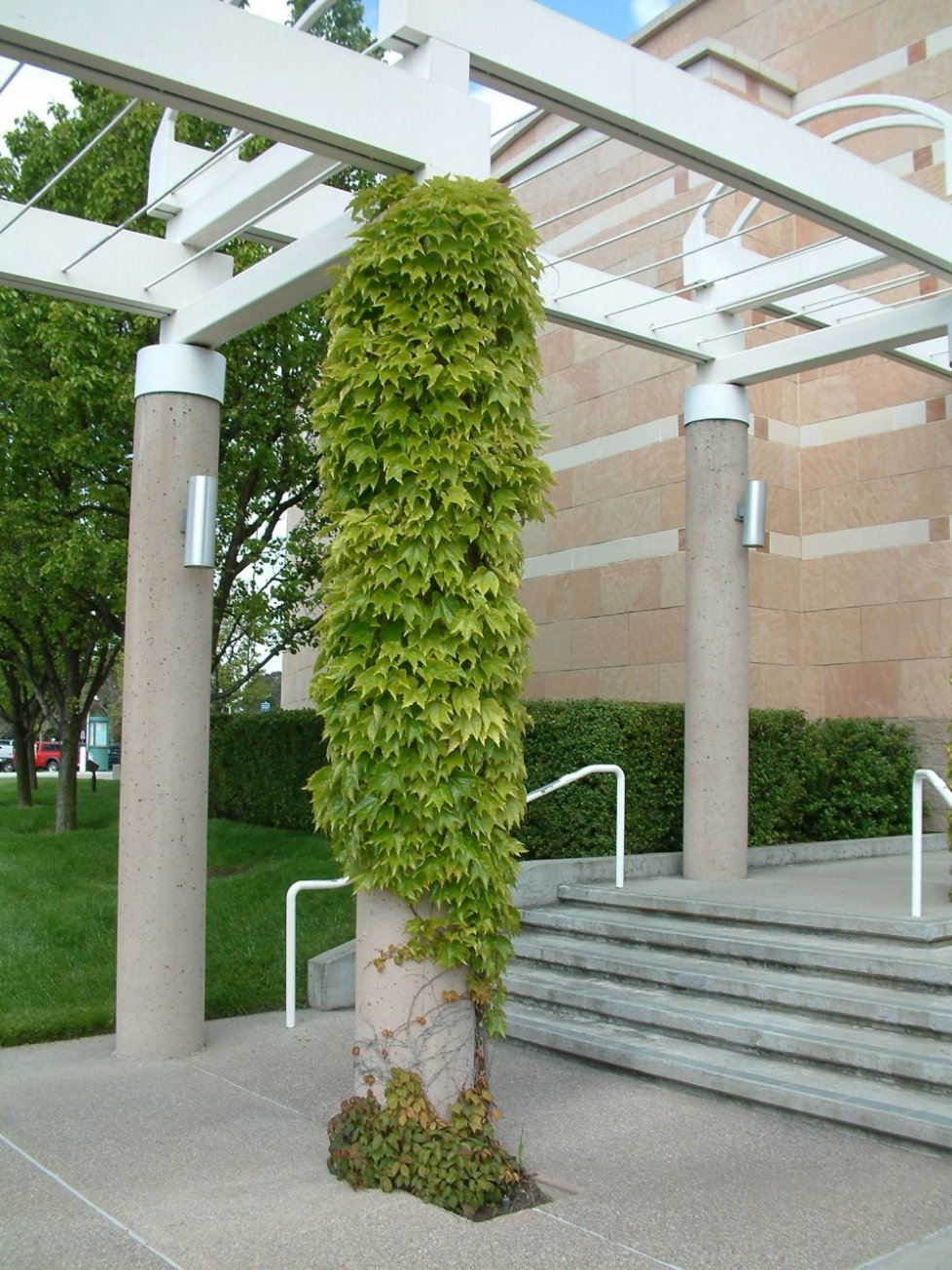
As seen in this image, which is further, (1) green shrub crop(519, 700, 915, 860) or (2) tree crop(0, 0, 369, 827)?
(2) tree crop(0, 0, 369, 827)

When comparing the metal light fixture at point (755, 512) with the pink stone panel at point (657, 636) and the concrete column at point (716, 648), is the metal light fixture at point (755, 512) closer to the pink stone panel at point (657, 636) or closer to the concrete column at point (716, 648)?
the concrete column at point (716, 648)

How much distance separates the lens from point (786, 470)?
13.0 metres

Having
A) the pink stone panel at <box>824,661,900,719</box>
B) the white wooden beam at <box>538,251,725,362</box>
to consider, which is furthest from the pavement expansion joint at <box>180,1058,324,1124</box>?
the pink stone panel at <box>824,661,900,719</box>

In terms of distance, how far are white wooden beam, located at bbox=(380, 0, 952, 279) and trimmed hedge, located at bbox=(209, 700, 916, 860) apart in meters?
4.14

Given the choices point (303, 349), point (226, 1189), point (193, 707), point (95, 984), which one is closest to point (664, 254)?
point (303, 349)

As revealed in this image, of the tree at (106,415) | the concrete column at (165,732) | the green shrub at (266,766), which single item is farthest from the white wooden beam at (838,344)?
the green shrub at (266,766)

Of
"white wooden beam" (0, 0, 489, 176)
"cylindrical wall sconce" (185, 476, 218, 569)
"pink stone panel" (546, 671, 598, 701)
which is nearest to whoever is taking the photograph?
"white wooden beam" (0, 0, 489, 176)

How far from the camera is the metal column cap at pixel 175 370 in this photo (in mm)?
6980

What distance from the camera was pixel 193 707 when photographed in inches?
272

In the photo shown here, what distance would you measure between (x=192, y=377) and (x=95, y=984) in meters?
4.00

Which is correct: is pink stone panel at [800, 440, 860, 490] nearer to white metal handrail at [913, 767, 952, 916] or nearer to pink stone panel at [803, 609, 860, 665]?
pink stone panel at [803, 609, 860, 665]

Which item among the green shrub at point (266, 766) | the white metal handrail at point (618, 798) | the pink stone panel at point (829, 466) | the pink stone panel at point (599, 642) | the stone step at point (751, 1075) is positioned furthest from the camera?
the green shrub at point (266, 766)

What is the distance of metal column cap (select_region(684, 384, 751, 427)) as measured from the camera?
9.35m

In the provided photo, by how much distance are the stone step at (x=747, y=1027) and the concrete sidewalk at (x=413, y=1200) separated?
1.27ft
